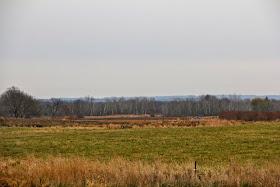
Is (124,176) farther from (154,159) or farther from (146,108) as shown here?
(146,108)

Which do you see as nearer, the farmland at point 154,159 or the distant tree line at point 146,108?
the farmland at point 154,159

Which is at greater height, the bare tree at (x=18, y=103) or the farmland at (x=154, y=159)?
the bare tree at (x=18, y=103)

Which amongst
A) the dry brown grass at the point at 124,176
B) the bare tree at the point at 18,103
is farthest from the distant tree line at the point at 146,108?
the dry brown grass at the point at 124,176

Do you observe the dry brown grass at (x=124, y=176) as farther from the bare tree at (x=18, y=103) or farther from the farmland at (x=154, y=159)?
the bare tree at (x=18, y=103)

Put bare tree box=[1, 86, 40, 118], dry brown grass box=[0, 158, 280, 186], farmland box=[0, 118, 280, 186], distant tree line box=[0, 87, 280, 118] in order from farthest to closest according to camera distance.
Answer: distant tree line box=[0, 87, 280, 118], bare tree box=[1, 86, 40, 118], farmland box=[0, 118, 280, 186], dry brown grass box=[0, 158, 280, 186]

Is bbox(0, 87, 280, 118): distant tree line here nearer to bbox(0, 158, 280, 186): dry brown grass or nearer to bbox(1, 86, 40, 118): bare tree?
bbox(1, 86, 40, 118): bare tree

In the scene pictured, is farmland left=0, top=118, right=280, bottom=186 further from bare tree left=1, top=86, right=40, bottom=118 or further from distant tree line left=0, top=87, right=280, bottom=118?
distant tree line left=0, top=87, right=280, bottom=118

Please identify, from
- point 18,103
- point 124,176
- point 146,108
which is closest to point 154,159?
point 124,176

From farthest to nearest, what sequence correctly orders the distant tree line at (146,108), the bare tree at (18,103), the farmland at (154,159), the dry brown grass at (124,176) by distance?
the distant tree line at (146,108), the bare tree at (18,103), the farmland at (154,159), the dry brown grass at (124,176)

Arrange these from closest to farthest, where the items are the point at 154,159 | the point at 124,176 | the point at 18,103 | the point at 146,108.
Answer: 1. the point at 124,176
2. the point at 154,159
3. the point at 18,103
4. the point at 146,108

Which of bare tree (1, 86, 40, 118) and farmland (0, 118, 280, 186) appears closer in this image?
farmland (0, 118, 280, 186)

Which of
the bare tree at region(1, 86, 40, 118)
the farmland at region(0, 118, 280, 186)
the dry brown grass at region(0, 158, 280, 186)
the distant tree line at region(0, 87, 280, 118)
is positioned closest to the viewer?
the dry brown grass at region(0, 158, 280, 186)

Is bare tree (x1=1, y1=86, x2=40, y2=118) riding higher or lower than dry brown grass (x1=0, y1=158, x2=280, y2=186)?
higher

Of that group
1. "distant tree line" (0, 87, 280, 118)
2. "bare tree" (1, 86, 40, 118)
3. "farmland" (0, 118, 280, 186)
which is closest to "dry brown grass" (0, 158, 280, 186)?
"farmland" (0, 118, 280, 186)
